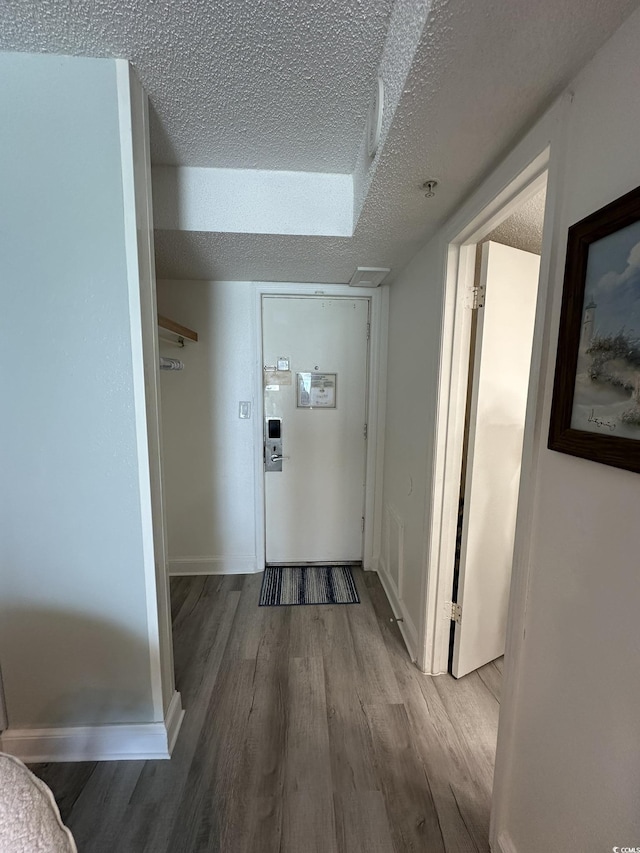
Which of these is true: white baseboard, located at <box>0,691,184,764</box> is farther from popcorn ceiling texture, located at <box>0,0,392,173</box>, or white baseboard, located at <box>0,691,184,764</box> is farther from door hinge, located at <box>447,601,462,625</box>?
popcorn ceiling texture, located at <box>0,0,392,173</box>

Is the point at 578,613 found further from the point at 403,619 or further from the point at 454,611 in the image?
the point at 403,619

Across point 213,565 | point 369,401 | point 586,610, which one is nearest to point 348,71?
point 586,610

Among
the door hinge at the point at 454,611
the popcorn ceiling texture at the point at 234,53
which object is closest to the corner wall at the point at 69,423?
the popcorn ceiling texture at the point at 234,53

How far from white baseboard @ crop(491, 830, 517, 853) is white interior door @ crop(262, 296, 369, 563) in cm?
164

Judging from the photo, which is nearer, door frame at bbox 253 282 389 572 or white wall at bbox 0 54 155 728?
white wall at bbox 0 54 155 728

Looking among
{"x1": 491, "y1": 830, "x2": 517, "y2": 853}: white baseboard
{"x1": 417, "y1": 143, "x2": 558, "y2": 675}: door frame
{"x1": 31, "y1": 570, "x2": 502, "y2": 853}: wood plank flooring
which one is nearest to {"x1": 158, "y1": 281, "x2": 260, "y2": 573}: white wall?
{"x1": 31, "y1": 570, "x2": 502, "y2": 853}: wood plank flooring

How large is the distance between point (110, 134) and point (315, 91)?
25.7 inches

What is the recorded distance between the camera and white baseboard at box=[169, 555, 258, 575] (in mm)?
2441

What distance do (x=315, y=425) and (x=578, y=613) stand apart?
6.08 ft

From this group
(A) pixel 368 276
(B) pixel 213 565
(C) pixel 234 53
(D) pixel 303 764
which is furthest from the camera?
(B) pixel 213 565

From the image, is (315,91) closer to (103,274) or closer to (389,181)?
(389,181)

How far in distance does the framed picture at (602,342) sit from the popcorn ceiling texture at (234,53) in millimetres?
788

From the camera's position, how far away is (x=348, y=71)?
3.18ft

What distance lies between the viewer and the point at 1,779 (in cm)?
54
